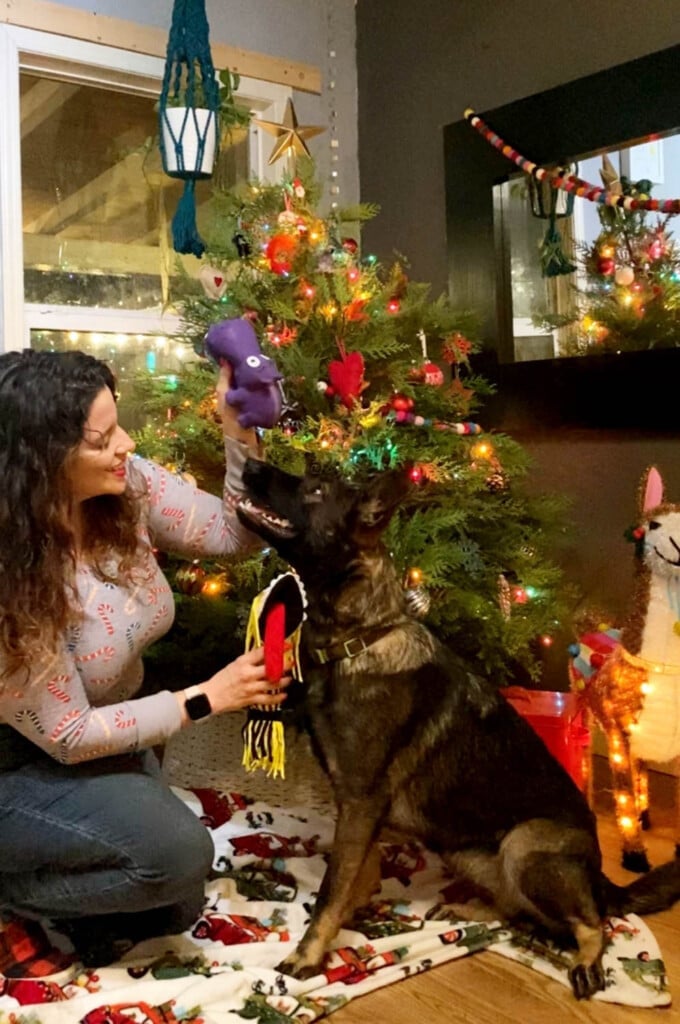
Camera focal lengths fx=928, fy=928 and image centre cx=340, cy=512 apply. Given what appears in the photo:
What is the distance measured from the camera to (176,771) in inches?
103

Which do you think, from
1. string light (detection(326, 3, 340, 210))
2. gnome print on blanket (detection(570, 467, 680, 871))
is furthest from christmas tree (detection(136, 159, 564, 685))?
string light (detection(326, 3, 340, 210))

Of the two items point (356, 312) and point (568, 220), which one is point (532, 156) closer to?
point (568, 220)

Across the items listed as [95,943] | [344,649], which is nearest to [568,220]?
[344,649]

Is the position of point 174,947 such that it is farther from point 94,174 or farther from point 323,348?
point 94,174

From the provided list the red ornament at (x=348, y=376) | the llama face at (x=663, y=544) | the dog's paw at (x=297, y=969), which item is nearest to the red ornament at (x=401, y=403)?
the red ornament at (x=348, y=376)

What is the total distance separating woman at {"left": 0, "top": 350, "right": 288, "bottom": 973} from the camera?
1.60 metres

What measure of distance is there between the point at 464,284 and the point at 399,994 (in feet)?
7.87

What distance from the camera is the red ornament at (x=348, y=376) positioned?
2.38 m

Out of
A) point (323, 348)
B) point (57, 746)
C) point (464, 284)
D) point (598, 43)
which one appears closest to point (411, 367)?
point (323, 348)

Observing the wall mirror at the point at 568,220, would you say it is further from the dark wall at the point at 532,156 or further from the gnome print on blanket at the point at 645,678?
the gnome print on blanket at the point at 645,678

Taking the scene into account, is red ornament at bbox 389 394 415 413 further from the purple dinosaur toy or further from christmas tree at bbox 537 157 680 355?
christmas tree at bbox 537 157 680 355

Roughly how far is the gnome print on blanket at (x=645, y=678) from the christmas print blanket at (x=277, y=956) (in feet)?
1.24

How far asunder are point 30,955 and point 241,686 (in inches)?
26.5

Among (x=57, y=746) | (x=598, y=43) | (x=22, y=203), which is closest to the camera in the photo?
(x=57, y=746)
